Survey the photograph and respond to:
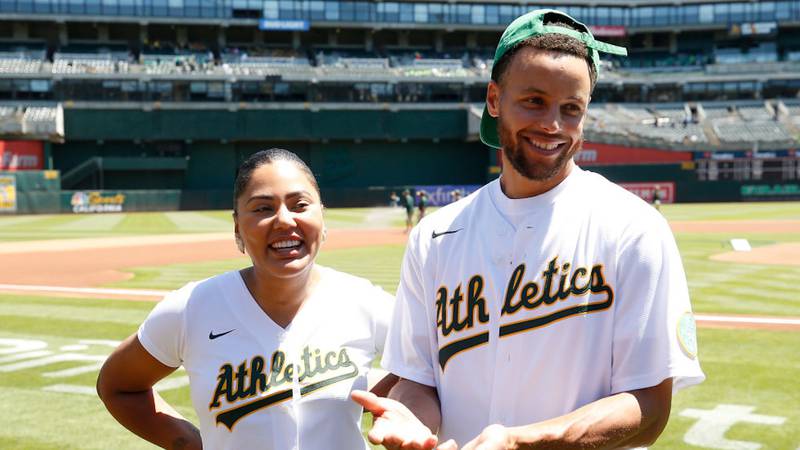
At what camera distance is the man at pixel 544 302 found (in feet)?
7.60

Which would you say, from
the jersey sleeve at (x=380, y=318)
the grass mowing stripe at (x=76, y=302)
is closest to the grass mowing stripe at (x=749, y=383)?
the jersey sleeve at (x=380, y=318)

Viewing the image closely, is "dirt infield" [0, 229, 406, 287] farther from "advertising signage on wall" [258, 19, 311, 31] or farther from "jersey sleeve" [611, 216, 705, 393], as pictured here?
"advertising signage on wall" [258, 19, 311, 31]

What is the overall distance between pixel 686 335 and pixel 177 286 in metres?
13.9

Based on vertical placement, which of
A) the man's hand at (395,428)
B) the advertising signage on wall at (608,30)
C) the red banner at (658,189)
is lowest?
the red banner at (658,189)

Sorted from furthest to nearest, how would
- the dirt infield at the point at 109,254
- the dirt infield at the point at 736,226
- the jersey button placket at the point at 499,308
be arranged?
the dirt infield at the point at 736,226 → the dirt infield at the point at 109,254 → the jersey button placket at the point at 499,308

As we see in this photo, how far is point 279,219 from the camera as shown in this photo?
308cm

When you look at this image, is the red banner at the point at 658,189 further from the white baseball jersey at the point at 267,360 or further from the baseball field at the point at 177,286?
the white baseball jersey at the point at 267,360

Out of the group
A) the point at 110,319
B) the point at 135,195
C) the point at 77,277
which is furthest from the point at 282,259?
the point at 135,195

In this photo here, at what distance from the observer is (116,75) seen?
54.2 metres

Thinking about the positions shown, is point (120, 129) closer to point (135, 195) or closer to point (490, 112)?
point (135, 195)

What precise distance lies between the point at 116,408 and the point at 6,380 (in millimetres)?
5419

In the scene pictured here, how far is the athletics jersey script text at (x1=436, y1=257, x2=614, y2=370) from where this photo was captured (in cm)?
238

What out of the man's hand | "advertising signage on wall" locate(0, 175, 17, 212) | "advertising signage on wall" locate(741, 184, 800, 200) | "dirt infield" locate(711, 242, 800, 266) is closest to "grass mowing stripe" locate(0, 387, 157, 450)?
the man's hand

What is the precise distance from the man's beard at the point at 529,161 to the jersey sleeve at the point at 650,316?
34cm
